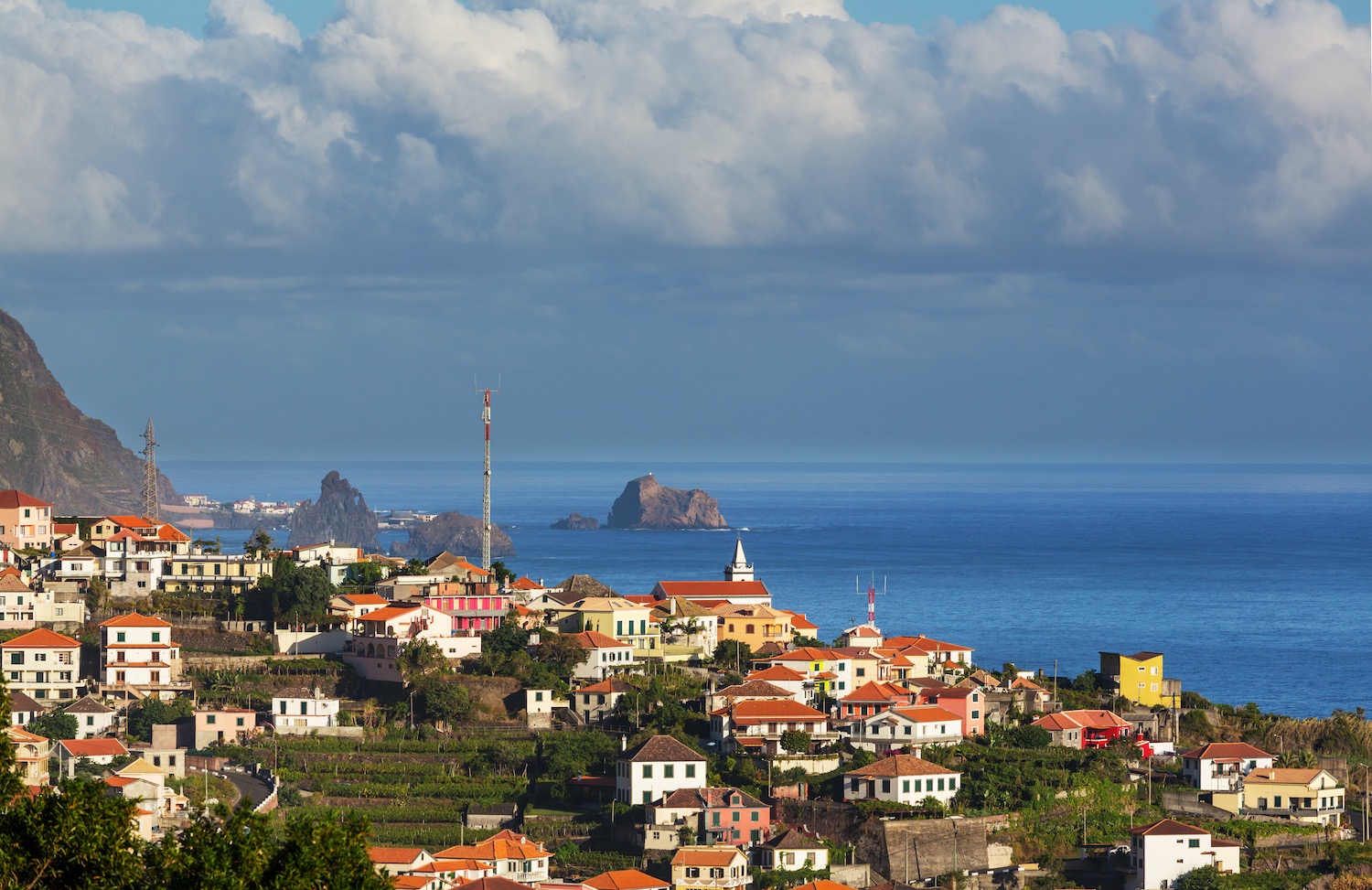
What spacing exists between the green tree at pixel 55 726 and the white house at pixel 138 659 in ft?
10.1

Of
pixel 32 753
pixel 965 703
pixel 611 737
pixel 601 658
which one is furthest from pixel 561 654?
pixel 32 753

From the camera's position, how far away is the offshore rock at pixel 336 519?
151375 mm

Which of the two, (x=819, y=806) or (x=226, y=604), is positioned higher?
(x=226, y=604)

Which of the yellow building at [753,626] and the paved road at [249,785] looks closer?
the paved road at [249,785]

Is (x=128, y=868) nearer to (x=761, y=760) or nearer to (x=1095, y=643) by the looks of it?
(x=761, y=760)

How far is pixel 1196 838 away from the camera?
136 ft

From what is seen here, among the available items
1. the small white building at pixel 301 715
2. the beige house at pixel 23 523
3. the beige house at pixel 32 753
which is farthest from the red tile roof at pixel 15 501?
the beige house at pixel 32 753

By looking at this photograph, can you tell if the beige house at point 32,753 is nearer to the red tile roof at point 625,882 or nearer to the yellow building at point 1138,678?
the red tile roof at point 625,882

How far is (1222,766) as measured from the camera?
155ft

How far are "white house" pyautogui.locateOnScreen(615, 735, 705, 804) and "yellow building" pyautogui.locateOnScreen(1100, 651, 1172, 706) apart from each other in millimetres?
17238

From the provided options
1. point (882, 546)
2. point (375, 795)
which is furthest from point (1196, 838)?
point (882, 546)

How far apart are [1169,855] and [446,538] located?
107 meters

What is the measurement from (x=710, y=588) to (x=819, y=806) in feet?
65.9

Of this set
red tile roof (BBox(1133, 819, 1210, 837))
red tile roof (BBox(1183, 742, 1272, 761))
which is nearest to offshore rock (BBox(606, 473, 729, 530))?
red tile roof (BBox(1183, 742, 1272, 761))
